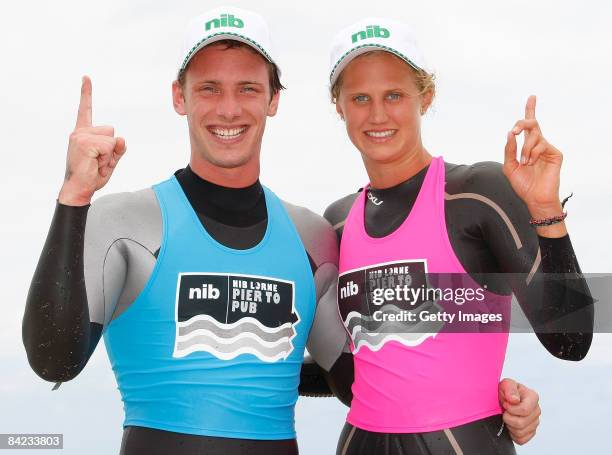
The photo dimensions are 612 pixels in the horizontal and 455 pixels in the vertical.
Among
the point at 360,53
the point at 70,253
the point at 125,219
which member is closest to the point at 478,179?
the point at 360,53

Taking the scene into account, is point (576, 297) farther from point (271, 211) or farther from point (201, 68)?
point (201, 68)

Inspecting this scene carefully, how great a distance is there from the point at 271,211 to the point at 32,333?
1872 millimetres

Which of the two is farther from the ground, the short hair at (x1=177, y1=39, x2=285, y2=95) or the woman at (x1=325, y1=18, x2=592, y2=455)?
the short hair at (x1=177, y1=39, x2=285, y2=95)

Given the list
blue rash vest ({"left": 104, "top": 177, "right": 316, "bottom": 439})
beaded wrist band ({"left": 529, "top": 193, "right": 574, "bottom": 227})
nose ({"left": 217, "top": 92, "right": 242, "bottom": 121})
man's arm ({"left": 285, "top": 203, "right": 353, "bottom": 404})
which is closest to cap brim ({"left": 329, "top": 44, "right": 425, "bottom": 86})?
nose ({"left": 217, "top": 92, "right": 242, "bottom": 121})

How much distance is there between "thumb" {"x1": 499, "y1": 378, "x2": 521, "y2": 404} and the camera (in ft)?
15.1

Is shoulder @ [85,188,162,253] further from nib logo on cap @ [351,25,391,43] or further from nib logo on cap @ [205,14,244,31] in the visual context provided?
nib logo on cap @ [351,25,391,43]

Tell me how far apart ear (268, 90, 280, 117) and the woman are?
65cm

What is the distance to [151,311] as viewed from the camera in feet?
15.6

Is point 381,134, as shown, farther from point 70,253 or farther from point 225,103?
point 70,253

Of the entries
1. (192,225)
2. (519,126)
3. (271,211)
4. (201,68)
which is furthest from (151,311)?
(519,126)

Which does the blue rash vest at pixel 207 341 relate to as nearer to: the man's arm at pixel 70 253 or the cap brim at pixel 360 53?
the man's arm at pixel 70 253

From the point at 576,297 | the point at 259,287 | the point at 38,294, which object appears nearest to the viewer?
the point at 38,294

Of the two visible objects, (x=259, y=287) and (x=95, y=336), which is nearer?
(x=95, y=336)

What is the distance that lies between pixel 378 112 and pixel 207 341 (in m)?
1.82
